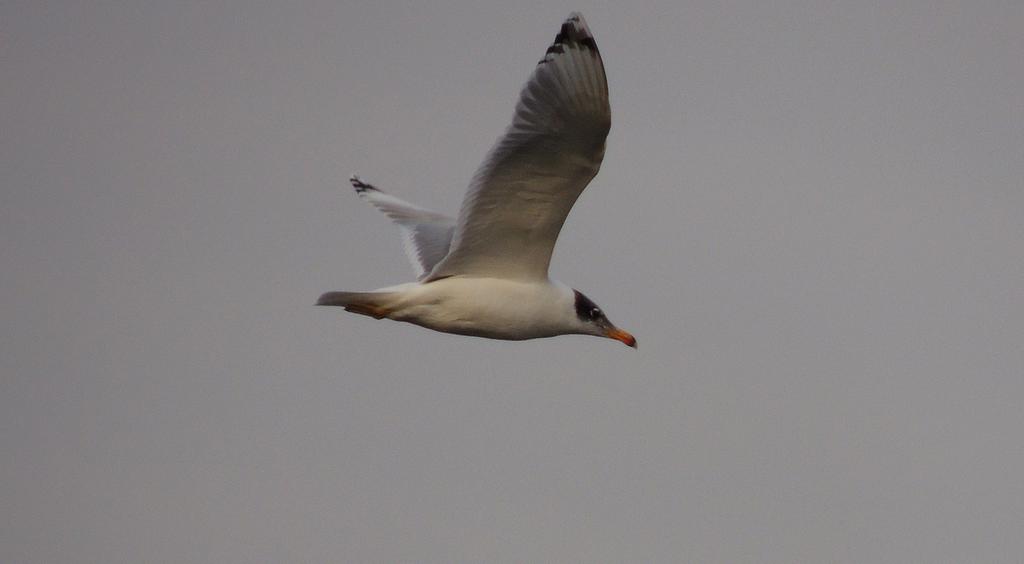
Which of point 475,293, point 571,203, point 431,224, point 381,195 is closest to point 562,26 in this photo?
point 571,203

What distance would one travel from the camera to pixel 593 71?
8336 mm

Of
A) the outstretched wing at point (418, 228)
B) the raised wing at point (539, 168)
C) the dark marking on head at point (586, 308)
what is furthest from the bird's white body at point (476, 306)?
the outstretched wing at point (418, 228)

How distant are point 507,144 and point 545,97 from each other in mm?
370

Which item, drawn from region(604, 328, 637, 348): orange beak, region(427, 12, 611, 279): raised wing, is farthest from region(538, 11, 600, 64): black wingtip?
region(604, 328, 637, 348): orange beak

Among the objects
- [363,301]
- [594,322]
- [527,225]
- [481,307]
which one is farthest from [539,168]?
[594,322]

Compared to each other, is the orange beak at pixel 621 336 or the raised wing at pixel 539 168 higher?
the raised wing at pixel 539 168

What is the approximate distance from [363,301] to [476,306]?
0.64m

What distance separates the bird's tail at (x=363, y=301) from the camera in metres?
9.14

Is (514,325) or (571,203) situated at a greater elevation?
(571,203)

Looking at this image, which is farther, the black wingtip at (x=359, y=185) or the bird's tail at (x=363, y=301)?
the black wingtip at (x=359, y=185)

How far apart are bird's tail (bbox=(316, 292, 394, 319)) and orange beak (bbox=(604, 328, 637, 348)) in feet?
5.12

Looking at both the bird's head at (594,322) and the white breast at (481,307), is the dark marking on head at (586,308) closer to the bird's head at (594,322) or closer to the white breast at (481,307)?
the bird's head at (594,322)

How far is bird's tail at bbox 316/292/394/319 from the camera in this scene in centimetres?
914

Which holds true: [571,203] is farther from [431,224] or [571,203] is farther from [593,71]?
[431,224]
